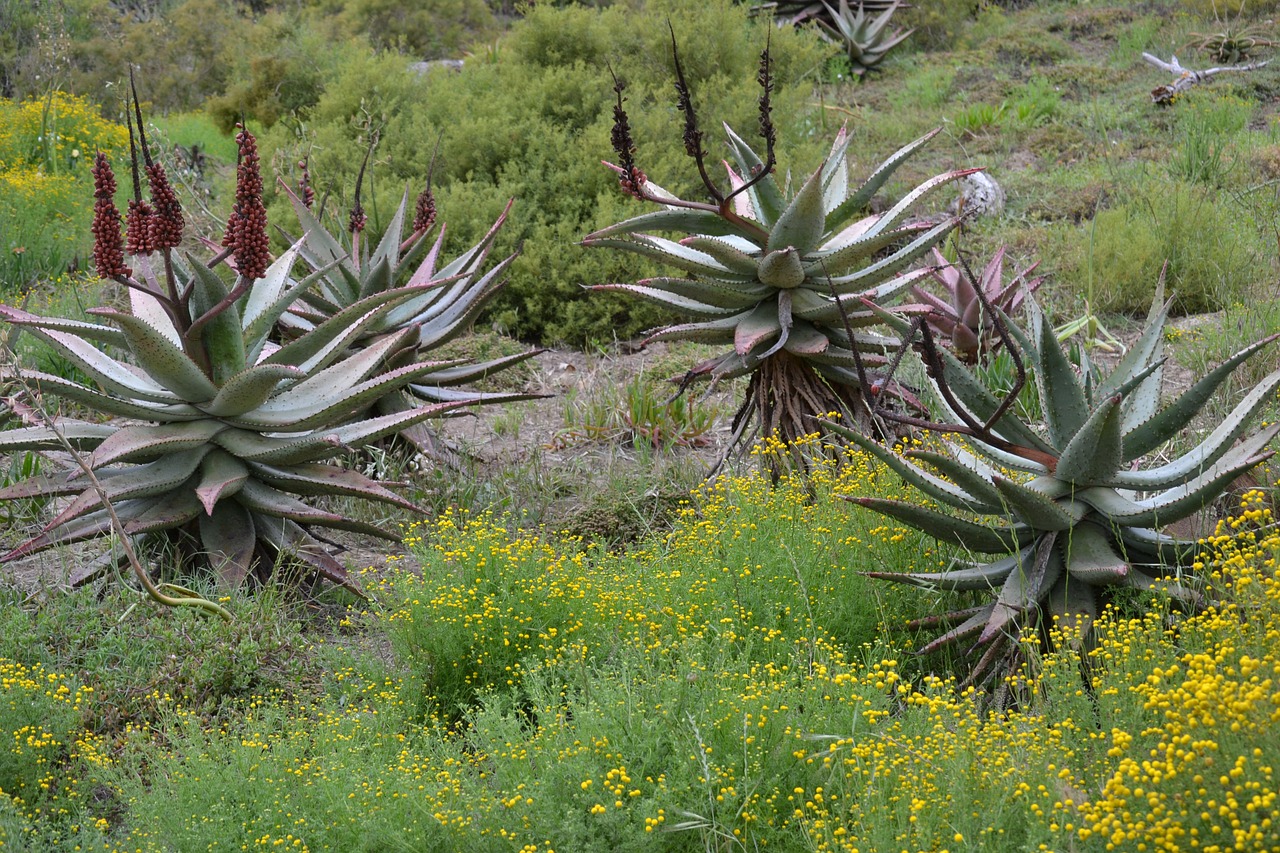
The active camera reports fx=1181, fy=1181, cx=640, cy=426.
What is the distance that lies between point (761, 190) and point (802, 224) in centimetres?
29

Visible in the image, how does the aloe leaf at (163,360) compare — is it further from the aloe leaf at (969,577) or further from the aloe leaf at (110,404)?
the aloe leaf at (969,577)

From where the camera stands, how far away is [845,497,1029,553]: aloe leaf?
356cm

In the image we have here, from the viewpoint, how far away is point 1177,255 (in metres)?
7.48

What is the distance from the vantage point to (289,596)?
466 cm

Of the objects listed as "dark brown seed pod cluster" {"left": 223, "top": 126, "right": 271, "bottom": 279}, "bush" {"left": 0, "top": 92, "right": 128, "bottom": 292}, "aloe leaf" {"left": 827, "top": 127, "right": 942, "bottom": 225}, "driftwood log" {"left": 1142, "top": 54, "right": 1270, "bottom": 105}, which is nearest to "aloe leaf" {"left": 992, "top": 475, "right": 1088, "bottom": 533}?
"aloe leaf" {"left": 827, "top": 127, "right": 942, "bottom": 225}

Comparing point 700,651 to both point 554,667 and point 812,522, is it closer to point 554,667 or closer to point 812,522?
point 554,667

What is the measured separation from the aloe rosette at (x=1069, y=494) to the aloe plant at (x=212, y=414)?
78.9 inches

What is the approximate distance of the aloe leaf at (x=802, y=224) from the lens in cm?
480

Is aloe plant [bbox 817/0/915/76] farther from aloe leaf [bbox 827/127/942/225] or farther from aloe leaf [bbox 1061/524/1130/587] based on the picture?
aloe leaf [bbox 1061/524/1130/587]

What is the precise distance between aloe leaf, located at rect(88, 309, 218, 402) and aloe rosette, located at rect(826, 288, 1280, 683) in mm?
2377

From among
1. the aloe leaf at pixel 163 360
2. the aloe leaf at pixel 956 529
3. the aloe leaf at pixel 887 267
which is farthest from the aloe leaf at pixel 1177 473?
Answer: the aloe leaf at pixel 163 360

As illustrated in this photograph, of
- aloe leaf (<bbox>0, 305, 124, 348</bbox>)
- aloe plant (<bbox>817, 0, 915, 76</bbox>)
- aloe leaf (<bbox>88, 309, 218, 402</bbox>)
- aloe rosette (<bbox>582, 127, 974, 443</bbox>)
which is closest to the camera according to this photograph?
aloe leaf (<bbox>88, 309, 218, 402</bbox>)

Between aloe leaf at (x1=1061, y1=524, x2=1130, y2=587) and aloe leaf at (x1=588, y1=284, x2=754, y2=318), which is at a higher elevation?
aloe leaf at (x1=588, y1=284, x2=754, y2=318)

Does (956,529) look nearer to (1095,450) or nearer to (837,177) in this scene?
(1095,450)
